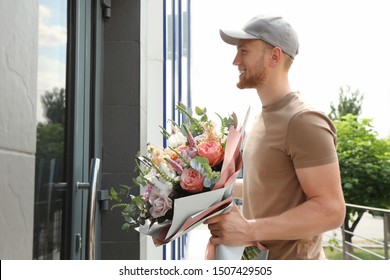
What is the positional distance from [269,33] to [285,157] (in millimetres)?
431

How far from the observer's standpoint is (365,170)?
9781 millimetres

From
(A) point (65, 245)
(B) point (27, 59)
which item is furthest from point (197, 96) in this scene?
(B) point (27, 59)

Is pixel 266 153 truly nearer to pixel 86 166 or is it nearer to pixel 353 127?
pixel 86 166

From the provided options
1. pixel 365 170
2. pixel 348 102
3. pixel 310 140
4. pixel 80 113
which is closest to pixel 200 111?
pixel 310 140

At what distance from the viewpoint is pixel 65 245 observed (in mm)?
2010

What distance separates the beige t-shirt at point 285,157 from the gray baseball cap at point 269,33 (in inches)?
7.3

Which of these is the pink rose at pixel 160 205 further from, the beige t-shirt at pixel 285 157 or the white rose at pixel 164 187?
the beige t-shirt at pixel 285 157

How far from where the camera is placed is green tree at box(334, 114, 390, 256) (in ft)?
31.9

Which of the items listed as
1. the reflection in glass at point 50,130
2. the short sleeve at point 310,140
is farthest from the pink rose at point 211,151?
the reflection in glass at point 50,130

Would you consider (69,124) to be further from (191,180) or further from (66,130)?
(191,180)

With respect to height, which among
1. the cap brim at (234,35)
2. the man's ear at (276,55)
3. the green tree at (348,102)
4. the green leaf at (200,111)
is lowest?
the green leaf at (200,111)

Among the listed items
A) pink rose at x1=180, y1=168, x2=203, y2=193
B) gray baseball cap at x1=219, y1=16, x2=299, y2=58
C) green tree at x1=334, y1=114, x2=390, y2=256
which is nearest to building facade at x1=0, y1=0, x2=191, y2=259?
pink rose at x1=180, y1=168, x2=203, y2=193

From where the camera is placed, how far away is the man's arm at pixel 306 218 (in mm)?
1543

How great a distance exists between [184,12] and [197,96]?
12.7ft
